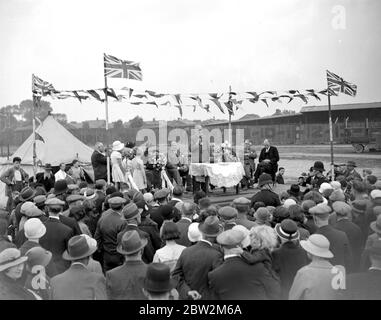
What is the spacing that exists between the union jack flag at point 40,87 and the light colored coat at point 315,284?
9.89 meters

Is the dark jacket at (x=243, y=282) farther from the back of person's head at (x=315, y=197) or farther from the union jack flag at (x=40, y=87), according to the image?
the union jack flag at (x=40, y=87)

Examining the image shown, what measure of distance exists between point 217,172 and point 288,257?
25.5 feet

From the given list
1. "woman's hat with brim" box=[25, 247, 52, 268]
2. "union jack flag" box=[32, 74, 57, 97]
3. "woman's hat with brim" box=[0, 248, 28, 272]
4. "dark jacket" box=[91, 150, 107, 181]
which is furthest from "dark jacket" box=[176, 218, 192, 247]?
"union jack flag" box=[32, 74, 57, 97]

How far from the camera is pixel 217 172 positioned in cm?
1166

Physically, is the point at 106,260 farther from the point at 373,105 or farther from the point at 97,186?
the point at 373,105

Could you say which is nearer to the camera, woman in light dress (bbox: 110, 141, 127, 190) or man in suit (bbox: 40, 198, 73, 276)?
man in suit (bbox: 40, 198, 73, 276)

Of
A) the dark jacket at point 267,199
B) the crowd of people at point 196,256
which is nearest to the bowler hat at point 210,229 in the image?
the crowd of people at point 196,256

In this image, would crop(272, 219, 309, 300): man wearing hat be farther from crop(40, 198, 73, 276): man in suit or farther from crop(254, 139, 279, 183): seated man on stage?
crop(254, 139, 279, 183): seated man on stage

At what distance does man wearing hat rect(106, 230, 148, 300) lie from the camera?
349cm

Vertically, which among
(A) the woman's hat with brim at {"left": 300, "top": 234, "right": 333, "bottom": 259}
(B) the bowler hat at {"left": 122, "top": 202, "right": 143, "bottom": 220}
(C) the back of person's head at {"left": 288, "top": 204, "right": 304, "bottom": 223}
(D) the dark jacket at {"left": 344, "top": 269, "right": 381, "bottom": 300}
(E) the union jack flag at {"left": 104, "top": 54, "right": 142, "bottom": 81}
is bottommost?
(D) the dark jacket at {"left": 344, "top": 269, "right": 381, "bottom": 300}

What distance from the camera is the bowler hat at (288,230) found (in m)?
3.95

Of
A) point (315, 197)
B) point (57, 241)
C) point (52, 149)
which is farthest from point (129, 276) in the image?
point (52, 149)

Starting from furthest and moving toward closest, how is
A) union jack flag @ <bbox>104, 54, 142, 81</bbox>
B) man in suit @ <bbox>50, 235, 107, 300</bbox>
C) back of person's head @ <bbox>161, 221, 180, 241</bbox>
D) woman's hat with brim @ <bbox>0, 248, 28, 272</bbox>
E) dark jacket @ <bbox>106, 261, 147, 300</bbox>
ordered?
union jack flag @ <bbox>104, 54, 142, 81</bbox> → back of person's head @ <bbox>161, 221, 180, 241</bbox> → dark jacket @ <bbox>106, 261, 147, 300</bbox> → man in suit @ <bbox>50, 235, 107, 300</bbox> → woman's hat with brim @ <bbox>0, 248, 28, 272</bbox>

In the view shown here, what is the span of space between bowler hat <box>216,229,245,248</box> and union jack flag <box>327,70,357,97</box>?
31.1 ft
